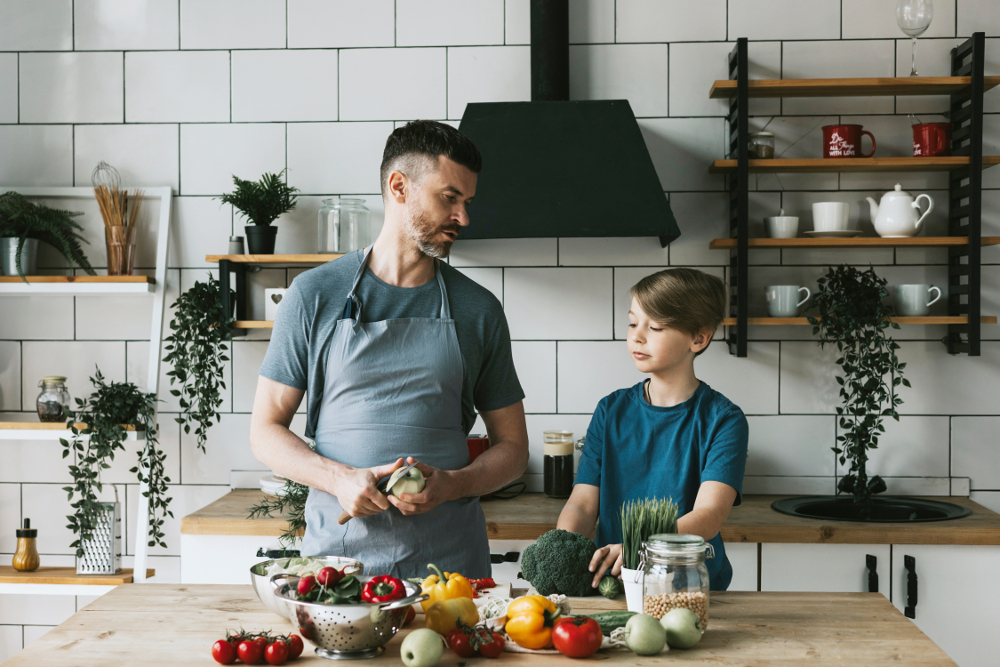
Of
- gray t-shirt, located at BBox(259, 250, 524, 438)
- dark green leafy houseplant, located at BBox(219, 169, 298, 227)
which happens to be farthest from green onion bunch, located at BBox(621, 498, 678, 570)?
dark green leafy houseplant, located at BBox(219, 169, 298, 227)

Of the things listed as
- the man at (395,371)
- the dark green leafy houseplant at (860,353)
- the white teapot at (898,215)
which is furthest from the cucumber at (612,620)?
the white teapot at (898,215)

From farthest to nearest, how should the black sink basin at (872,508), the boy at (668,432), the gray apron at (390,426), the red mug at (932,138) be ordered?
the red mug at (932,138), the black sink basin at (872,508), the boy at (668,432), the gray apron at (390,426)

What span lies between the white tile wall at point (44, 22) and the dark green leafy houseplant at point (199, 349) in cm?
98

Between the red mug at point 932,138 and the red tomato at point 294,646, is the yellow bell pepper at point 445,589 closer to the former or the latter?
the red tomato at point 294,646

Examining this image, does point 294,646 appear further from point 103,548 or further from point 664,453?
point 103,548

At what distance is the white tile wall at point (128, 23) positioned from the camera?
2.67 metres

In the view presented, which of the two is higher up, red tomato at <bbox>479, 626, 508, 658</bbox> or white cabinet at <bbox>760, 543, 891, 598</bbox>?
red tomato at <bbox>479, 626, 508, 658</bbox>

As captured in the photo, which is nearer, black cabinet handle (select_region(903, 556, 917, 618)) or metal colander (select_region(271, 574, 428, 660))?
metal colander (select_region(271, 574, 428, 660))

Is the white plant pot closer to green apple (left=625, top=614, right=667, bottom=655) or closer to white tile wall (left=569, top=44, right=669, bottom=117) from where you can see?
green apple (left=625, top=614, right=667, bottom=655)

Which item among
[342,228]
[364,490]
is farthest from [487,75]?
[364,490]

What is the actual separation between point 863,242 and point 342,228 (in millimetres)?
1605

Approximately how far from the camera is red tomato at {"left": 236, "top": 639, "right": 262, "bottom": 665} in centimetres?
102

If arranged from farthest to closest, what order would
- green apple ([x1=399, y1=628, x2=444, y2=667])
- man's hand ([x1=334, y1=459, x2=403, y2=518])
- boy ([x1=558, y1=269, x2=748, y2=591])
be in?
boy ([x1=558, y1=269, x2=748, y2=591]) → man's hand ([x1=334, y1=459, x2=403, y2=518]) → green apple ([x1=399, y1=628, x2=444, y2=667])

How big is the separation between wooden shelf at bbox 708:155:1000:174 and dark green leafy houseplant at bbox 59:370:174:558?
195 cm
